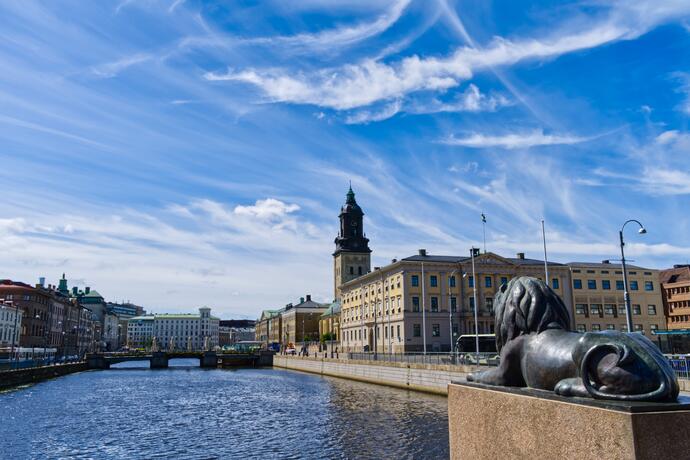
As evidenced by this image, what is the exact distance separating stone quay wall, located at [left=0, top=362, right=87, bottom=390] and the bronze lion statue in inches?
2488

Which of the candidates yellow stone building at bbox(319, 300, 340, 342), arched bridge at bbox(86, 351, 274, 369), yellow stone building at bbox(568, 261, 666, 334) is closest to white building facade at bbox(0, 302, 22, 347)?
arched bridge at bbox(86, 351, 274, 369)

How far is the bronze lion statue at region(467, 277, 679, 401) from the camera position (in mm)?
7207

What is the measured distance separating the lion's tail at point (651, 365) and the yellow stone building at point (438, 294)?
77.2 metres

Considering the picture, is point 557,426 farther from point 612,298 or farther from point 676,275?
point 676,275

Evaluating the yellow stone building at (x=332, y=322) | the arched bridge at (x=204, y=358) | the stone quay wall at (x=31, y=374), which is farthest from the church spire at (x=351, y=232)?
the stone quay wall at (x=31, y=374)

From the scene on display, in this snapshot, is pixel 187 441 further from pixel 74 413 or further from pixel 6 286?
pixel 6 286

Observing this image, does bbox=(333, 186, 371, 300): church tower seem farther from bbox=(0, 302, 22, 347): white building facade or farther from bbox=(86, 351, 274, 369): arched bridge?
bbox=(0, 302, 22, 347): white building facade

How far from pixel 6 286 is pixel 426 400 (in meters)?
107

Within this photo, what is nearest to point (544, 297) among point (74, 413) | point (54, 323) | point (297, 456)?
point (297, 456)

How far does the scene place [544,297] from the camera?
9.58 m

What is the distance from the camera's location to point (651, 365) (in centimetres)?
723

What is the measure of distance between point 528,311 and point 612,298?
9704 centimetres

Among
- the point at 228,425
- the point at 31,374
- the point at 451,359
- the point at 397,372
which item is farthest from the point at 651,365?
the point at 31,374

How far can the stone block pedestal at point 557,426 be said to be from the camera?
21.7 feet
